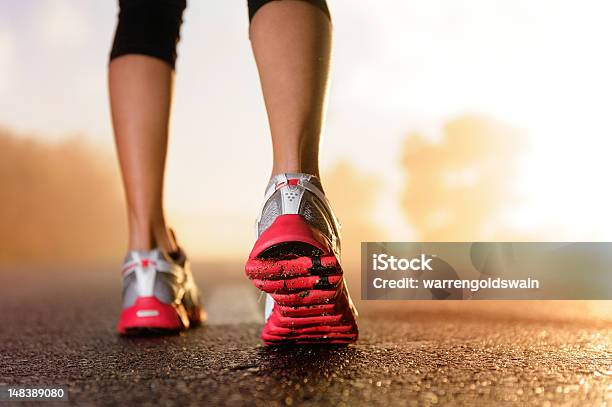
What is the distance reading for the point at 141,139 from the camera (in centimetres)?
131

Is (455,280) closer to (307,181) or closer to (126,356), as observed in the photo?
(307,181)

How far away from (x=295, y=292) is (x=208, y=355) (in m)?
0.20

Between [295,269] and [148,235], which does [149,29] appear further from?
[295,269]

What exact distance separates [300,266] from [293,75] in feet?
1.08

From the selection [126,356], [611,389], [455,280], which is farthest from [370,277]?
[611,389]

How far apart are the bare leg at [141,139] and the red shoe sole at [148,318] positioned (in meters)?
0.13

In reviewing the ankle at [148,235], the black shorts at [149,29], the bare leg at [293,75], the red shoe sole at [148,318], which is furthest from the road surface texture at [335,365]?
the black shorts at [149,29]

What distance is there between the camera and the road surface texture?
0.65m

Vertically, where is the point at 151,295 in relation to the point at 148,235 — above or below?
below

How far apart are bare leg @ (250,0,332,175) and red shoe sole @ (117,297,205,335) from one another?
0.45 m

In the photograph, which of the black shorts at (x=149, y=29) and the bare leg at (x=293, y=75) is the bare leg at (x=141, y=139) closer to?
the black shorts at (x=149, y=29)

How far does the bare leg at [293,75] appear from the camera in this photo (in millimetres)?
958

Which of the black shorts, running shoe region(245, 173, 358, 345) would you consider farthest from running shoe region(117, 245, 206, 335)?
the black shorts

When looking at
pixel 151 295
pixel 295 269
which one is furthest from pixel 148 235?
pixel 295 269
